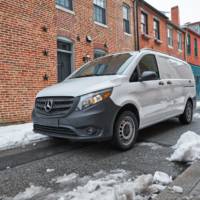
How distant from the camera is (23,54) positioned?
28.3 feet

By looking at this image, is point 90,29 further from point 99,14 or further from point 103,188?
point 103,188

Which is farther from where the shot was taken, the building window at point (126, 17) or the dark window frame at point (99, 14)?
the building window at point (126, 17)

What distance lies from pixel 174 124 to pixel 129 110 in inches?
128

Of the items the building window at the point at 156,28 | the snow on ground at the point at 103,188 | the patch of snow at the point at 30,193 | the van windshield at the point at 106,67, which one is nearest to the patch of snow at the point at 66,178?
the snow on ground at the point at 103,188

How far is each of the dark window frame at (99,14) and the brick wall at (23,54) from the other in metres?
3.12

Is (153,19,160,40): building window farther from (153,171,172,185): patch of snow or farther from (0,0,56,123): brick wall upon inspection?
(153,171,172,185): patch of snow

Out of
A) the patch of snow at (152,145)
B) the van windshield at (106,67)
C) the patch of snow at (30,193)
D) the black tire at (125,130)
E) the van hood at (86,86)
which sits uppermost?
the van windshield at (106,67)

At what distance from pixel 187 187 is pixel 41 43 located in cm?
759

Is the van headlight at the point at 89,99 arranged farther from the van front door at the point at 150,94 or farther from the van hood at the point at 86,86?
the van front door at the point at 150,94

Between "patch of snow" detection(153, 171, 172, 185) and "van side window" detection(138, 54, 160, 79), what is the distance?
2.57 metres

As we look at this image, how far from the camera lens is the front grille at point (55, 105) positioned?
449 cm

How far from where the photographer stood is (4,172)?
3.95 metres

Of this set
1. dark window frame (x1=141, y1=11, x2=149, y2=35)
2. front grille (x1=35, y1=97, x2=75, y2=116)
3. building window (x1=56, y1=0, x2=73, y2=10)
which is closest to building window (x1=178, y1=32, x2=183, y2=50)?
dark window frame (x1=141, y1=11, x2=149, y2=35)

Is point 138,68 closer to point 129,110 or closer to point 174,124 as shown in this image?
point 129,110
